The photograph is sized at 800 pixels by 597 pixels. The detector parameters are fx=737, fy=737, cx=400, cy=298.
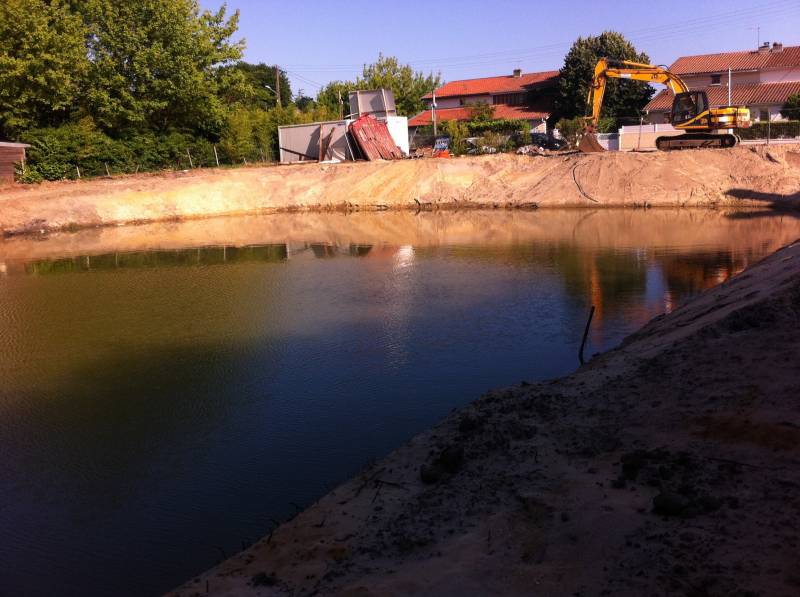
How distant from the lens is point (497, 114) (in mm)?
60906

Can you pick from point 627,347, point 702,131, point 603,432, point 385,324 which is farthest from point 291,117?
point 603,432

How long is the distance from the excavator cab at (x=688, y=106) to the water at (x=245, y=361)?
972cm

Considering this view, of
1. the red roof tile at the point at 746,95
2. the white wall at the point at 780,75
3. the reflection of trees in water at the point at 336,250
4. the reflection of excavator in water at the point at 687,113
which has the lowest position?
the reflection of trees in water at the point at 336,250

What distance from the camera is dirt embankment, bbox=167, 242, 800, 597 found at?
444 centimetres

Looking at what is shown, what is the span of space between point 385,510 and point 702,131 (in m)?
33.3

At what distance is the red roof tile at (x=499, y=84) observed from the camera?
62125mm

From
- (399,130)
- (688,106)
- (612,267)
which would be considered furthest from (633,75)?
(612,267)

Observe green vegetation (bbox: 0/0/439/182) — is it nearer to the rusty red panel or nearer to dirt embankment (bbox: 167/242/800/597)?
the rusty red panel

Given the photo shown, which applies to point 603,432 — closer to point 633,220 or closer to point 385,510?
point 385,510

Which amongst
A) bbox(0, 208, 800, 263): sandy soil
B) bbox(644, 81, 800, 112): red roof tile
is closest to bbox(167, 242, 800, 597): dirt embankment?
bbox(0, 208, 800, 263): sandy soil

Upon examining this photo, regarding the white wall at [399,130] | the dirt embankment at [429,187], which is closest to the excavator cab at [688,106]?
the dirt embankment at [429,187]

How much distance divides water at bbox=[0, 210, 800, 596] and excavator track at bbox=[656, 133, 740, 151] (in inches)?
396

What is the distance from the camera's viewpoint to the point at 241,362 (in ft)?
39.2

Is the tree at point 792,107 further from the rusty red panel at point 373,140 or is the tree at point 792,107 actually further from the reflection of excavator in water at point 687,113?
the rusty red panel at point 373,140
